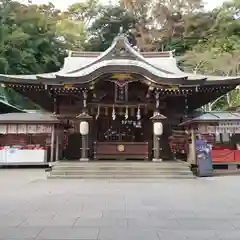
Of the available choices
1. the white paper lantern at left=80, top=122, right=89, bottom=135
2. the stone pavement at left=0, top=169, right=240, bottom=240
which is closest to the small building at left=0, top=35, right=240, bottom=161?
the white paper lantern at left=80, top=122, right=89, bottom=135

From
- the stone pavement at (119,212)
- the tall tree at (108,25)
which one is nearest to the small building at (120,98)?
the stone pavement at (119,212)

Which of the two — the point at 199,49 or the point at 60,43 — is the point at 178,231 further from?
the point at 60,43

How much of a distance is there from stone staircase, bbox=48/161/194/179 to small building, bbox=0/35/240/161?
1.40 metres

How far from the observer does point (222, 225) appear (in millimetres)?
6305

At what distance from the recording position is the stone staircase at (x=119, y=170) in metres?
15.1

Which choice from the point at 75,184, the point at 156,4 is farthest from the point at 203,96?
the point at 156,4

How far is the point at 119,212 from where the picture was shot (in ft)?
24.7

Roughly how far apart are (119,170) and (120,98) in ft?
15.1

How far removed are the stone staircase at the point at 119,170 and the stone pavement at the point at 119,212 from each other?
2611mm

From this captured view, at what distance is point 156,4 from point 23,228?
1548 inches

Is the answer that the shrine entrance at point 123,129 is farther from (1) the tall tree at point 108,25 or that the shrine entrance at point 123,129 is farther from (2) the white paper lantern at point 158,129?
(1) the tall tree at point 108,25

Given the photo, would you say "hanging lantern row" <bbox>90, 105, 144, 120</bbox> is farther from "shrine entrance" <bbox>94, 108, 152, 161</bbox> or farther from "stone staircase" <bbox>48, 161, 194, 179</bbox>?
"stone staircase" <bbox>48, 161, 194, 179</bbox>

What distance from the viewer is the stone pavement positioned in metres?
5.70

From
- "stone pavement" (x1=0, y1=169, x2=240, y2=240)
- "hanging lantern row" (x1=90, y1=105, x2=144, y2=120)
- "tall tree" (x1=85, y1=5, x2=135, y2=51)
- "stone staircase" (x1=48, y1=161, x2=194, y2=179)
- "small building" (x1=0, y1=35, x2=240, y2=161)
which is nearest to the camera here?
"stone pavement" (x1=0, y1=169, x2=240, y2=240)
